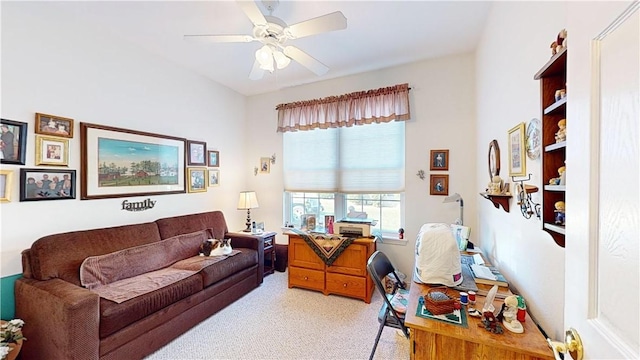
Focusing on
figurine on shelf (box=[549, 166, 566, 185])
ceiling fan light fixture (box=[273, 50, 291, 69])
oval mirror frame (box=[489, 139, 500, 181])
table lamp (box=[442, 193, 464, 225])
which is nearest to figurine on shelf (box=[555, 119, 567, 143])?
figurine on shelf (box=[549, 166, 566, 185])

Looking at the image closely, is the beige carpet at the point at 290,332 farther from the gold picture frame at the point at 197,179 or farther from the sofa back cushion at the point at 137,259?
the gold picture frame at the point at 197,179

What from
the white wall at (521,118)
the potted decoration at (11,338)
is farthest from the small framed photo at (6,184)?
the white wall at (521,118)

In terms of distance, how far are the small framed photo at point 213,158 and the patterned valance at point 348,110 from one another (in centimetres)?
99

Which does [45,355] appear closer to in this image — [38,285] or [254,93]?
[38,285]

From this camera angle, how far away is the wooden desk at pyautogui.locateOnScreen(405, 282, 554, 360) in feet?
3.57

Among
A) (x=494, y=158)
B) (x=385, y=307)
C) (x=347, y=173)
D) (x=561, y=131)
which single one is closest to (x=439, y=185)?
(x=494, y=158)

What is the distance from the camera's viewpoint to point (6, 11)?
194 centimetres

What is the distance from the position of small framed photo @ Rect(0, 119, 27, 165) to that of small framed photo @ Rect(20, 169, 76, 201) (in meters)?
0.10

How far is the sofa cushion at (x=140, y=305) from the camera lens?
5.72 ft

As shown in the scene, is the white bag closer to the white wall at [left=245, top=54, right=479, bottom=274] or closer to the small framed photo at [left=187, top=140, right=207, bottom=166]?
the white wall at [left=245, top=54, right=479, bottom=274]

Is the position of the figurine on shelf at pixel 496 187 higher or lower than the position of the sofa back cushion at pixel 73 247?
higher

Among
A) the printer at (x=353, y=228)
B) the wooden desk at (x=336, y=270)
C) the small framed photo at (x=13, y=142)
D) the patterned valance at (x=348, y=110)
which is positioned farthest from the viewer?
the patterned valance at (x=348, y=110)

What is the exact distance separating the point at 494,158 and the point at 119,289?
316 centimetres

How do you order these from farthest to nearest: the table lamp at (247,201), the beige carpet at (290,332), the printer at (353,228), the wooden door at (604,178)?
the table lamp at (247,201) → the printer at (353,228) → the beige carpet at (290,332) → the wooden door at (604,178)
